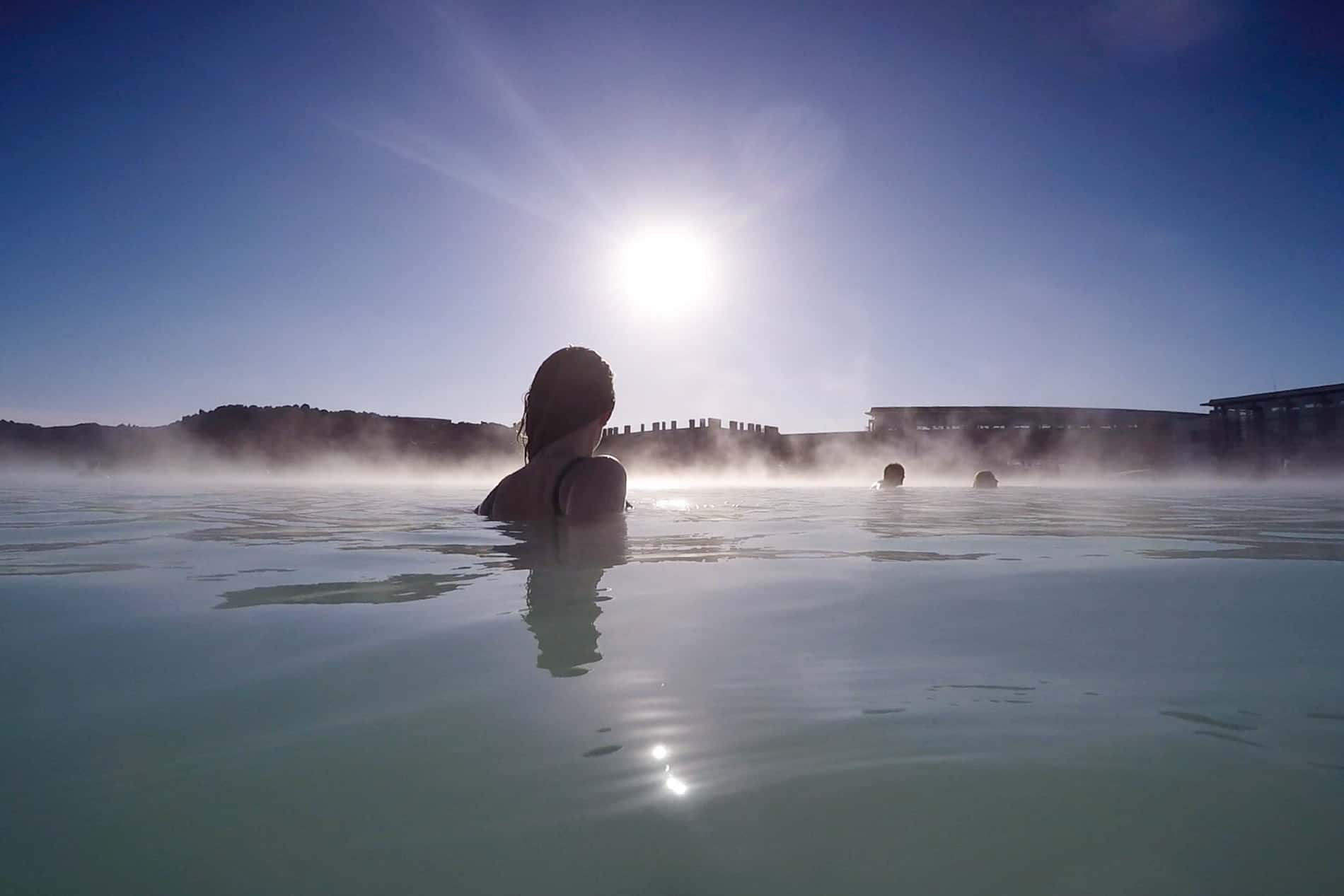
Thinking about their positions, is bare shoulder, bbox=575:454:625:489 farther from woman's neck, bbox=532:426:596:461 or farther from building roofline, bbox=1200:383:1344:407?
building roofline, bbox=1200:383:1344:407

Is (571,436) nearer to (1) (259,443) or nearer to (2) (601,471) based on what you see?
(2) (601,471)

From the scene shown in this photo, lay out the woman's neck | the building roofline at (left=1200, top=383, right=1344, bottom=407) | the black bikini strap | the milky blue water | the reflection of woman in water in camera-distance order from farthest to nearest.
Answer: the building roofline at (left=1200, top=383, right=1344, bottom=407) → the woman's neck → the black bikini strap → the reflection of woman in water → the milky blue water

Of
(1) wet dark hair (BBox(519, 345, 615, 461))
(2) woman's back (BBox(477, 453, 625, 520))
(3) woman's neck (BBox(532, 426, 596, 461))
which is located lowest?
(2) woman's back (BBox(477, 453, 625, 520))

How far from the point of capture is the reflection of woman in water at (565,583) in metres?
1.40

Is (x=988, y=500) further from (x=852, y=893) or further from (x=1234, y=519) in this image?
(x=852, y=893)

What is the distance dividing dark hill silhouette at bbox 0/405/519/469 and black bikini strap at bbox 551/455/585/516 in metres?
18.3

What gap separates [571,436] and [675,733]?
3319 millimetres

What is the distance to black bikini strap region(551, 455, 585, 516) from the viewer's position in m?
4.08

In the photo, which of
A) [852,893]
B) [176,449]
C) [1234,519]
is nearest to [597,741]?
[852,893]

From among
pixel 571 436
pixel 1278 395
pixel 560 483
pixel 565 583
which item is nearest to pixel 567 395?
pixel 571 436

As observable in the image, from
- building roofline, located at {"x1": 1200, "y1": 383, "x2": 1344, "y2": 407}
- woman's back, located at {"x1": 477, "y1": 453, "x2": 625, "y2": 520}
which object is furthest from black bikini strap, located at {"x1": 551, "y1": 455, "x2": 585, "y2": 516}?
building roofline, located at {"x1": 1200, "y1": 383, "x2": 1344, "y2": 407}

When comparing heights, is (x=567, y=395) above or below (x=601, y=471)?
above

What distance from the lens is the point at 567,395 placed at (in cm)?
415

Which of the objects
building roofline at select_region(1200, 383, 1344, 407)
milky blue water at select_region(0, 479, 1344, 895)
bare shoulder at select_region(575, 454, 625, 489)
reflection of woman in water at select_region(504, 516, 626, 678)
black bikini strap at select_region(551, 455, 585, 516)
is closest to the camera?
milky blue water at select_region(0, 479, 1344, 895)
